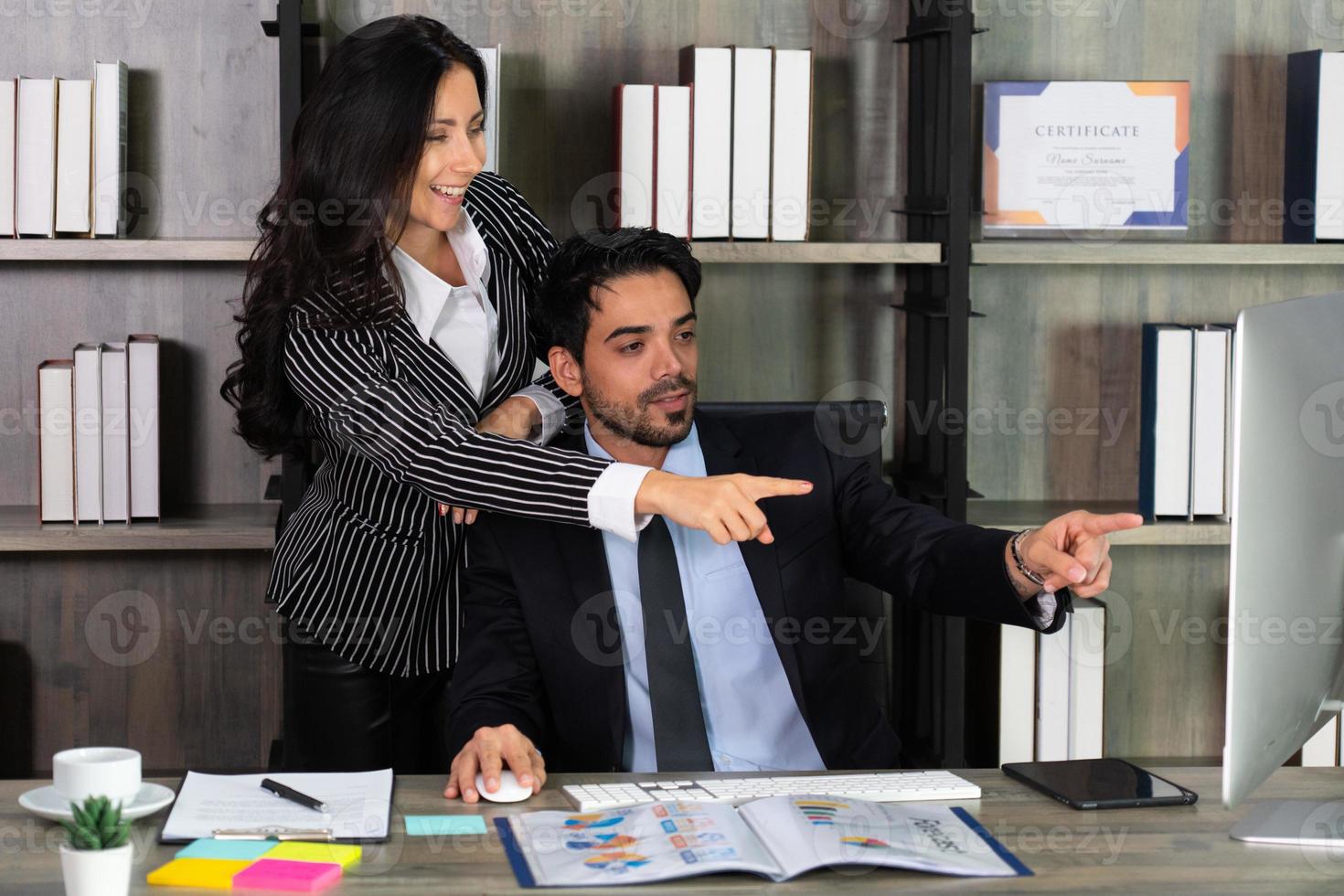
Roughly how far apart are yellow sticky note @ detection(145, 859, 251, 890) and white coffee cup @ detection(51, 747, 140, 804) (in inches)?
3.8

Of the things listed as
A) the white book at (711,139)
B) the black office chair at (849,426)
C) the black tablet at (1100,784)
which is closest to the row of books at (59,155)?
the white book at (711,139)

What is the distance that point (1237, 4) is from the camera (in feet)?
9.25

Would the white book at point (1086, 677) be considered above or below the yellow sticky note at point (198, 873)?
below

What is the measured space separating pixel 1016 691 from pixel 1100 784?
47.3 inches

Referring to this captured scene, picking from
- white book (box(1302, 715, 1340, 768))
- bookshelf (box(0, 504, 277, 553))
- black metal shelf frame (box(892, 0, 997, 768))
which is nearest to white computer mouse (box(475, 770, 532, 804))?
bookshelf (box(0, 504, 277, 553))

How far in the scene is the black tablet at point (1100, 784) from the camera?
1458mm

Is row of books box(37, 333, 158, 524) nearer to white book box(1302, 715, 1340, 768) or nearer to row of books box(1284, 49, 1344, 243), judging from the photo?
row of books box(1284, 49, 1344, 243)

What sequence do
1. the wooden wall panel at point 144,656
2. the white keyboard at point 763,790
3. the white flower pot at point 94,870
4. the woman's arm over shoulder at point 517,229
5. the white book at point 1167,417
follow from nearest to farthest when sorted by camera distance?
the white flower pot at point 94,870 < the white keyboard at point 763,790 < the woman's arm over shoulder at point 517,229 < the white book at point 1167,417 < the wooden wall panel at point 144,656

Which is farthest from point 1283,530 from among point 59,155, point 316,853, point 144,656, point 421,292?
point 144,656

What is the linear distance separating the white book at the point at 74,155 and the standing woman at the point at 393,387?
1.58 feet

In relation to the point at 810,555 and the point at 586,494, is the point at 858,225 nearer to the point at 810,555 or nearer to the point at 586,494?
the point at 810,555

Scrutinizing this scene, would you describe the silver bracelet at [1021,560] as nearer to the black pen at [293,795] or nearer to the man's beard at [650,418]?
the man's beard at [650,418]

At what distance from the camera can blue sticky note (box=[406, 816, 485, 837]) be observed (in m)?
1.36

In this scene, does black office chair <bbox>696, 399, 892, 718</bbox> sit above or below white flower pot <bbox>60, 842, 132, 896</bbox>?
above
